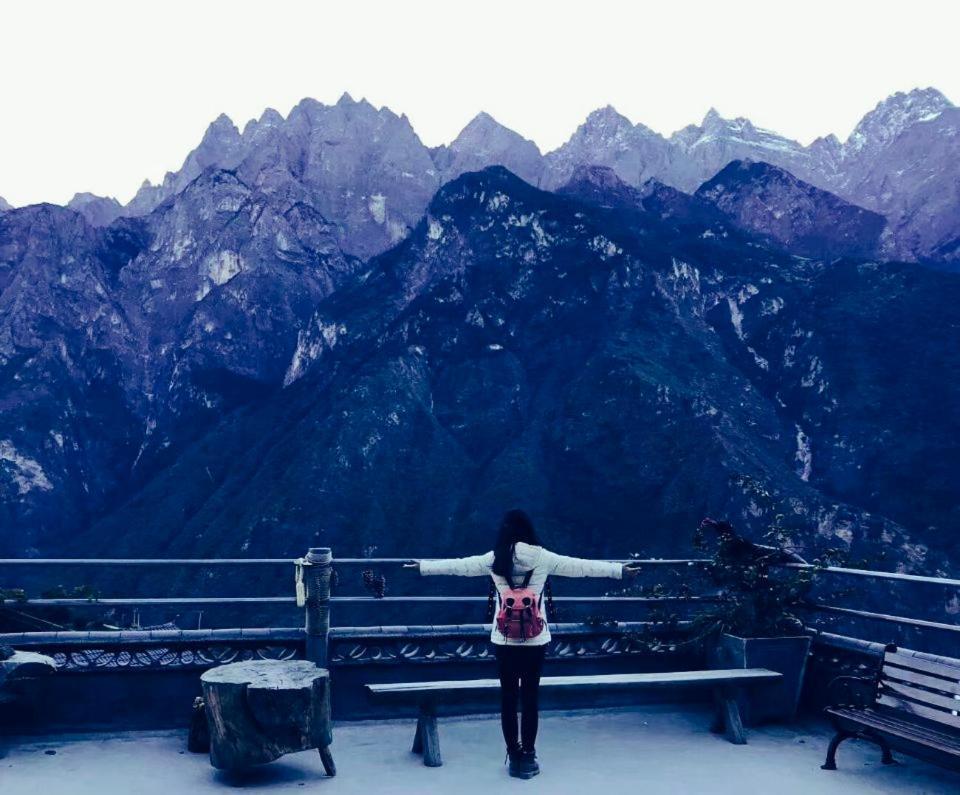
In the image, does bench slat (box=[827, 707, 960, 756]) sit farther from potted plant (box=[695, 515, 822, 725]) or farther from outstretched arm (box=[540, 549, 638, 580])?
outstretched arm (box=[540, 549, 638, 580])

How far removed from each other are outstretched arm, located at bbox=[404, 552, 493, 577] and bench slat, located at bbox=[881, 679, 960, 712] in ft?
9.91

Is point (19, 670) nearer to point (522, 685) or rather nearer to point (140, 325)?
point (522, 685)

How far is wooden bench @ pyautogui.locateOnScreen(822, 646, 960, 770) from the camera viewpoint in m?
5.09

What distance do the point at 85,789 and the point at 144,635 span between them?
4.74ft

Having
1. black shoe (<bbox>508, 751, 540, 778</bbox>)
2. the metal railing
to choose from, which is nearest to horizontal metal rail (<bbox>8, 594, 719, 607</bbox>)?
the metal railing

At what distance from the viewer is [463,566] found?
5875 mm

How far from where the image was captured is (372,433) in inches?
4136

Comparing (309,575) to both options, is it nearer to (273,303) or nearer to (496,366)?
(496,366)

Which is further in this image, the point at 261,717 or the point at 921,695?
the point at 261,717

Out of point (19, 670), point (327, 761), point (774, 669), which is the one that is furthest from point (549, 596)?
point (19, 670)

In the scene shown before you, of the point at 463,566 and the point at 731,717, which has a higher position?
the point at 463,566

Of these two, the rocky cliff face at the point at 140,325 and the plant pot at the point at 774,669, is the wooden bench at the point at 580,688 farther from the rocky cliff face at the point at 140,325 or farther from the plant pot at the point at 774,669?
the rocky cliff face at the point at 140,325

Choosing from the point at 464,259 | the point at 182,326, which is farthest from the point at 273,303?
the point at 464,259

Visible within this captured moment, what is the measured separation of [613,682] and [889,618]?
2.29 m
